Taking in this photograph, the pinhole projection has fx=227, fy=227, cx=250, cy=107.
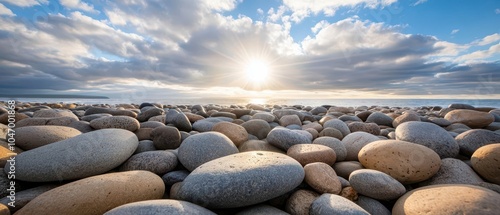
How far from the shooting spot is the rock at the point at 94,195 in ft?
4.89

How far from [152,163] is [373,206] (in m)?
2.07

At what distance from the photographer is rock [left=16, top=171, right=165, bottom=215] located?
4.89 feet

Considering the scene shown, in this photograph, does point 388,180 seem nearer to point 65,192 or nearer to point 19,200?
point 65,192

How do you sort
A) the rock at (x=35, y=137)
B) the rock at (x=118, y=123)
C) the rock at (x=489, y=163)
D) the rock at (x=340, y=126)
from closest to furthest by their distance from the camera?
the rock at (x=489, y=163) → the rock at (x=35, y=137) → the rock at (x=118, y=123) → the rock at (x=340, y=126)

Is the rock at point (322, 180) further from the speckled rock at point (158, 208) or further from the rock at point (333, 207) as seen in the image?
the speckled rock at point (158, 208)

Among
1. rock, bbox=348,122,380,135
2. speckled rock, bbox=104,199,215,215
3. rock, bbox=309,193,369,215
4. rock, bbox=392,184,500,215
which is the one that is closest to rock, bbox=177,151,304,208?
speckled rock, bbox=104,199,215,215

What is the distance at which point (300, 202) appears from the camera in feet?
6.12

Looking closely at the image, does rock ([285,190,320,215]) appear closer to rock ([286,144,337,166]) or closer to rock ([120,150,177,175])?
rock ([286,144,337,166])

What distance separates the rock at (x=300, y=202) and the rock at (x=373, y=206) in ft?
1.27

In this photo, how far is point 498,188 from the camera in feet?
6.38

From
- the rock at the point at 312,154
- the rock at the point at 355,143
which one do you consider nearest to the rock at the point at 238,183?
the rock at the point at 312,154

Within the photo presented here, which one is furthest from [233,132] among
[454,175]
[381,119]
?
[381,119]

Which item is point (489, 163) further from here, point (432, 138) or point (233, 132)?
point (233, 132)

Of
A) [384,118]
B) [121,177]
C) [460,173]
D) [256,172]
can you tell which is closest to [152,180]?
[121,177]
